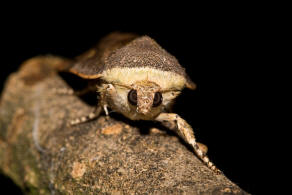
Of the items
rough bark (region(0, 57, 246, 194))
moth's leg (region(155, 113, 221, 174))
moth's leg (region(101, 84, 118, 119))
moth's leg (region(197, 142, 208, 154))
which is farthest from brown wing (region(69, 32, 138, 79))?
moth's leg (region(197, 142, 208, 154))

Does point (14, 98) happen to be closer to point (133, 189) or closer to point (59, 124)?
point (59, 124)

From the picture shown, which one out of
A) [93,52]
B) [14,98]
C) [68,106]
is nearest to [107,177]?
[68,106]

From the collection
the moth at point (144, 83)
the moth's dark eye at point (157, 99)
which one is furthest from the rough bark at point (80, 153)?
the moth's dark eye at point (157, 99)

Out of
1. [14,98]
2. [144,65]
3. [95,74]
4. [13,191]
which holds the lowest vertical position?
[13,191]

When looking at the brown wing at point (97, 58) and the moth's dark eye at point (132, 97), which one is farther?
the brown wing at point (97, 58)

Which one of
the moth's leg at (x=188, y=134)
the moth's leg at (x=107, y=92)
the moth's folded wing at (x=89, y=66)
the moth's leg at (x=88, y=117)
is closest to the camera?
the moth's leg at (x=188, y=134)

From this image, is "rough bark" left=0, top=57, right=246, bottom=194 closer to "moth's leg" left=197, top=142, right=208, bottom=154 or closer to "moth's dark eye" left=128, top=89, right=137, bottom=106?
"moth's leg" left=197, top=142, right=208, bottom=154

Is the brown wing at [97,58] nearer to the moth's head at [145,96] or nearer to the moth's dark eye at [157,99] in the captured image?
the moth's head at [145,96]

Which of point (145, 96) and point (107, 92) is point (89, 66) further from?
point (145, 96)
